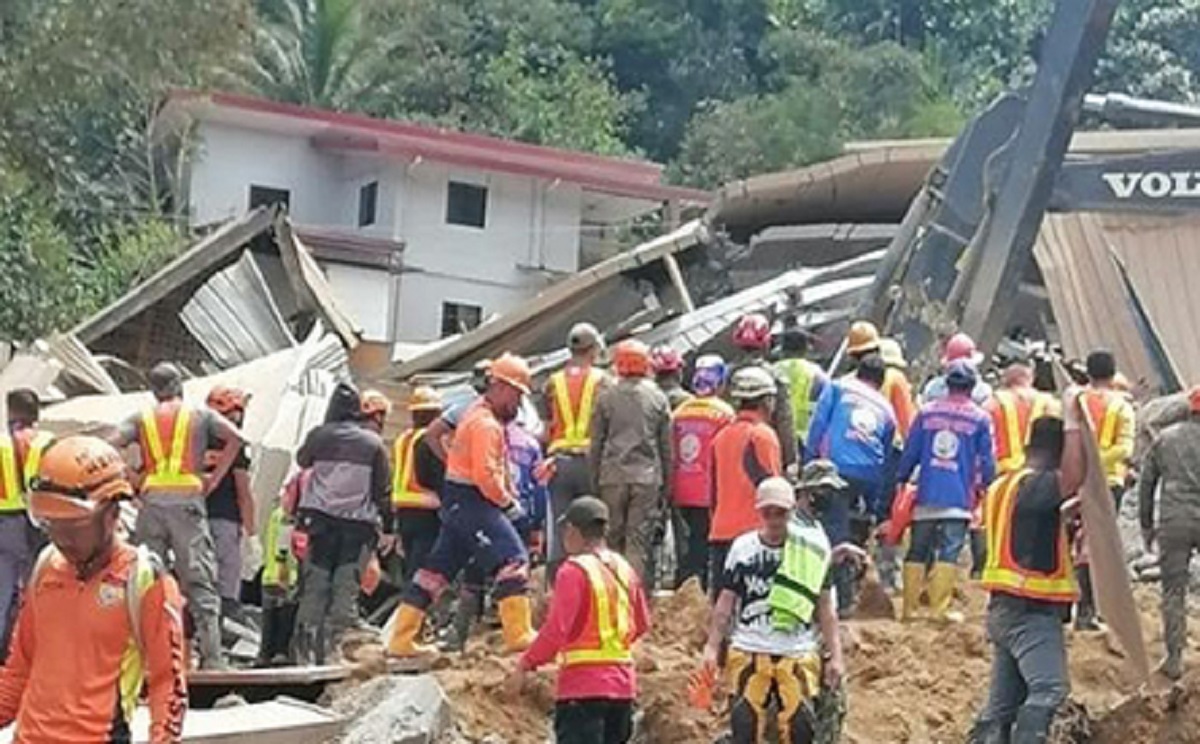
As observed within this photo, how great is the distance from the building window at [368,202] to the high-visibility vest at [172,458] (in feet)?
85.6

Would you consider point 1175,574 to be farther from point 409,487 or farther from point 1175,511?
point 409,487

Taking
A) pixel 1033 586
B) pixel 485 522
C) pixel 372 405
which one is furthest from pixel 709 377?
pixel 1033 586

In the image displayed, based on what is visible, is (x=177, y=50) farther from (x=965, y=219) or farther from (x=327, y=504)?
(x=327, y=504)

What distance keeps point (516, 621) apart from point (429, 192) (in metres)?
26.3

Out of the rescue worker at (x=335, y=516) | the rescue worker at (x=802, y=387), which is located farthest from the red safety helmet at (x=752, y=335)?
the rescue worker at (x=335, y=516)

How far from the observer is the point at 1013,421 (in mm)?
13406

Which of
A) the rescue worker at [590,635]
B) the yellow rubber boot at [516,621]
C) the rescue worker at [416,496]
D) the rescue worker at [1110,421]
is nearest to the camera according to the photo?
the rescue worker at [590,635]

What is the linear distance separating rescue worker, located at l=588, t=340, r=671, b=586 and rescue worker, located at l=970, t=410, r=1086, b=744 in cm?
323

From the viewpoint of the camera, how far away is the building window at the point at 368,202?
38344mm

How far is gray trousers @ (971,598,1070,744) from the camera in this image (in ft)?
33.1

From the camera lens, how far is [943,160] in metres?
18.1

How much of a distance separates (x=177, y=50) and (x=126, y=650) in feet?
74.1

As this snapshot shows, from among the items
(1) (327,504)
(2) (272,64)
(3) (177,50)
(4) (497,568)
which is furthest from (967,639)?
(2) (272,64)

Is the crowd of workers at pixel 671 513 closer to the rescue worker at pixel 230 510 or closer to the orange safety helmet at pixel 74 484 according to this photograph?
the rescue worker at pixel 230 510
